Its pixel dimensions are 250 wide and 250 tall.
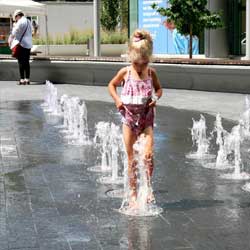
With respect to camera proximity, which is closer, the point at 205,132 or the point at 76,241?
the point at 76,241

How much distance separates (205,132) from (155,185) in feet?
11.0

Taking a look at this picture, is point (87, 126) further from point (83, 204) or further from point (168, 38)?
point (168, 38)

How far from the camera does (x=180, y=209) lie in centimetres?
559

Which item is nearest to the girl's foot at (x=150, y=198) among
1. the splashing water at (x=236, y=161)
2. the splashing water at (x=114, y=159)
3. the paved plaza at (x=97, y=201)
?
the paved plaza at (x=97, y=201)

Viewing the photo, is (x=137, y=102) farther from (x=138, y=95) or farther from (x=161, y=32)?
(x=161, y=32)

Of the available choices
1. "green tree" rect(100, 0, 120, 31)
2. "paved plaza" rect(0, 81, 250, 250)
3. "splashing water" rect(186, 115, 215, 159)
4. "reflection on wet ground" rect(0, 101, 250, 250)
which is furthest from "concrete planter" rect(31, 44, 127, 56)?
"reflection on wet ground" rect(0, 101, 250, 250)

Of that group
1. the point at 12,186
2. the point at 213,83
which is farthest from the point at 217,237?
the point at 213,83

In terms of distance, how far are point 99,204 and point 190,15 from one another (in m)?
12.6

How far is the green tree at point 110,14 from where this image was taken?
4088 centimetres

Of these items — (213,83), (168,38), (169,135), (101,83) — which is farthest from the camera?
(168,38)

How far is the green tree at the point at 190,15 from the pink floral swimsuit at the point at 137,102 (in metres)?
12.1

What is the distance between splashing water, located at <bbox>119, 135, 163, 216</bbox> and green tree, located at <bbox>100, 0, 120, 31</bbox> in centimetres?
3583

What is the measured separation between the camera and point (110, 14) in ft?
135

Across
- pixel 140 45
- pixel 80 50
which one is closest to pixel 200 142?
pixel 140 45
